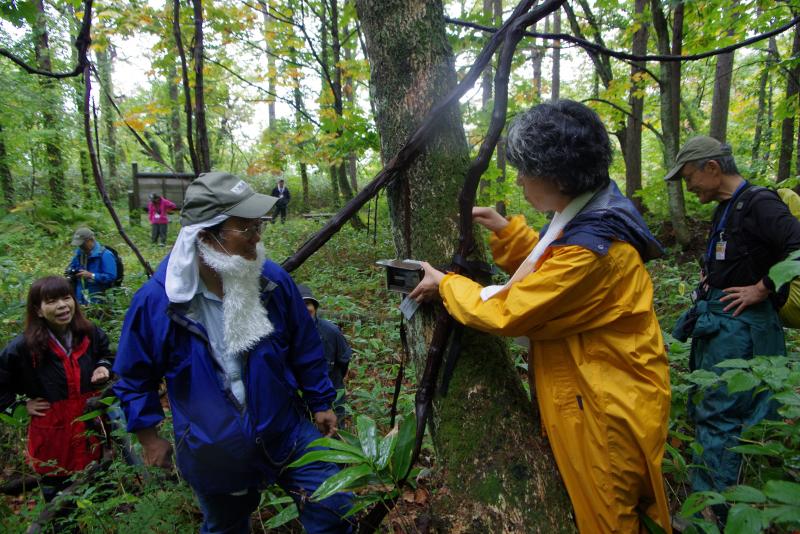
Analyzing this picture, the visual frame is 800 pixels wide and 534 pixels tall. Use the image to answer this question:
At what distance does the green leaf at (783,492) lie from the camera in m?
1.13

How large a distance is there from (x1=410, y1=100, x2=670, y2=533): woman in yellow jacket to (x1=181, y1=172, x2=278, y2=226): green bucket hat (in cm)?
103

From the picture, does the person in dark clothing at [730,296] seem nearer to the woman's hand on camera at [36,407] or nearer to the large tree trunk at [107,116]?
the woman's hand on camera at [36,407]

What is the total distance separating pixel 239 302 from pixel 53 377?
249cm

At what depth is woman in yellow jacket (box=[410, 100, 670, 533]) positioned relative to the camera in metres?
1.47

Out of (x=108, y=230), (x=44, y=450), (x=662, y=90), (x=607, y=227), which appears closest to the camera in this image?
(x=607, y=227)

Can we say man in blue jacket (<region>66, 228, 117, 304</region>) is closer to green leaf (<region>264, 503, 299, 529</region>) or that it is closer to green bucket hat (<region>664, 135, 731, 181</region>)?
green leaf (<region>264, 503, 299, 529</region>)

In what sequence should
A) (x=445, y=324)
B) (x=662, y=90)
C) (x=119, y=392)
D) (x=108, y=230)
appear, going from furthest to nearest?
(x=108, y=230) < (x=662, y=90) < (x=119, y=392) < (x=445, y=324)

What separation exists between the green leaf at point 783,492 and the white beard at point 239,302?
1872 millimetres

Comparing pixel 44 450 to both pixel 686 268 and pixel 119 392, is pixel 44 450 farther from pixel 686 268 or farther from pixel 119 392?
pixel 686 268

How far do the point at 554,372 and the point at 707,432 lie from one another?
1.62 metres

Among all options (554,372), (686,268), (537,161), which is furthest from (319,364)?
(686,268)

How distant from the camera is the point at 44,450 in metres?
3.38

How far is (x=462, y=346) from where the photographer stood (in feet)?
6.07

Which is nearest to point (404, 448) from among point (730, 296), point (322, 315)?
point (730, 296)
